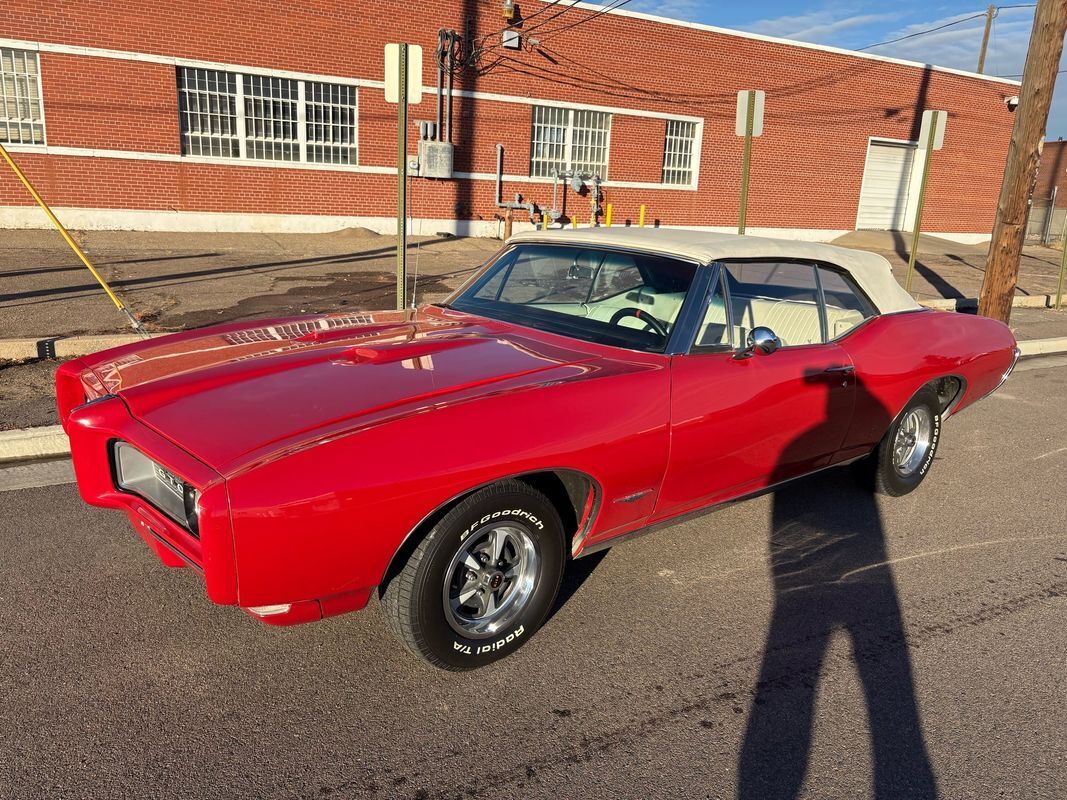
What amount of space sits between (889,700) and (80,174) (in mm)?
17449

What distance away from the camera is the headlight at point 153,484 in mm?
2656

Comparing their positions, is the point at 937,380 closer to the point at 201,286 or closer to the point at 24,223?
the point at 201,286

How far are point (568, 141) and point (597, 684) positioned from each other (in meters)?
19.6

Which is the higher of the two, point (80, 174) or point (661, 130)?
point (661, 130)

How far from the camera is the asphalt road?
2.46 metres

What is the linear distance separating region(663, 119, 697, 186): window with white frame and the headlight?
2124 cm

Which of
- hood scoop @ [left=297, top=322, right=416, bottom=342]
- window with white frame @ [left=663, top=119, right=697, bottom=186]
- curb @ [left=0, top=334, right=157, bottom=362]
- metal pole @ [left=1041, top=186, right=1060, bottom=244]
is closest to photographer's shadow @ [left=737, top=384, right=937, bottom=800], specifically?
hood scoop @ [left=297, top=322, right=416, bottom=342]

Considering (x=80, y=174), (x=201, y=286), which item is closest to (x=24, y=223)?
(x=80, y=174)

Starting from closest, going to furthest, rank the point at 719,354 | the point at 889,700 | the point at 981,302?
the point at 889,700 < the point at 719,354 < the point at 981,302

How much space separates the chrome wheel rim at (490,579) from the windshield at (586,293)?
1.09 meters

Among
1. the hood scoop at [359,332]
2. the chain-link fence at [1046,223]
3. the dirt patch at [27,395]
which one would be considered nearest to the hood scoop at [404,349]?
the hood scoop at [359,332]

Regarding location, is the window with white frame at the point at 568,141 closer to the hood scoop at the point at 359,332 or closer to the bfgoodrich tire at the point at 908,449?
the bfgoodrich tire at the point at 908,449

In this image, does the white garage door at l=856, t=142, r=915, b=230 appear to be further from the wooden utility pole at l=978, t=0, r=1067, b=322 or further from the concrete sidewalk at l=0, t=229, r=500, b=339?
the wooden utility pole at l=978, t=0, r=1067, b=322

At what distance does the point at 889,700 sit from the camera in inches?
115
